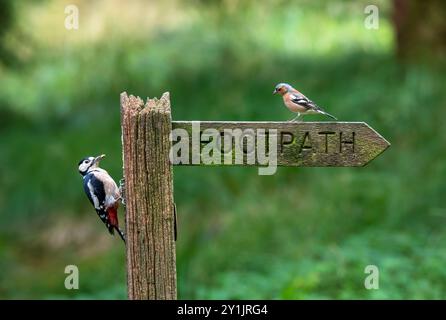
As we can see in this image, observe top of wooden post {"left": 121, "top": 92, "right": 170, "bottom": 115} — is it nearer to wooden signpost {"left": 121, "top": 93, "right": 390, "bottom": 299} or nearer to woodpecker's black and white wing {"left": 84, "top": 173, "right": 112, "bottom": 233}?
wooden signpost {"left": 121, "top": 93, "right": 390, "bottom": 299}

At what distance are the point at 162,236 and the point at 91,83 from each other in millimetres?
7305

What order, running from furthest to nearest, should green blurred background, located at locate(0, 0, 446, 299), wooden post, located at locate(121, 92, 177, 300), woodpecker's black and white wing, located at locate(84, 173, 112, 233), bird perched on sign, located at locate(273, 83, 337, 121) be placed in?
green blurred background, located at locate(0, 0, 446, 299) < woodpecker's black and white wing, located at locate(84, 173, 112, 233) < bird perched on sign, located at locate(273, 83, 337, 121) < wooden post, located at locate(121, 92, 177, 300)

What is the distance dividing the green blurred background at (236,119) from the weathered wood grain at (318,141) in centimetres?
197

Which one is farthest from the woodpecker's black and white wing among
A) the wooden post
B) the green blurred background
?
the green blurred background

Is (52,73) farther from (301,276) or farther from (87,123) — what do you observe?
(301,276)

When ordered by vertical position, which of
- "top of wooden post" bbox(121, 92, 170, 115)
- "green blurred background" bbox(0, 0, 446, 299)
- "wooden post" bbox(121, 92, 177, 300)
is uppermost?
"green blurred background" bbox(0, 0, 446, 299)

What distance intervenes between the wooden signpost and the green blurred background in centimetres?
198

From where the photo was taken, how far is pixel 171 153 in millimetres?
3225

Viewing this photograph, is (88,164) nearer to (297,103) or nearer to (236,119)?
(297,103)

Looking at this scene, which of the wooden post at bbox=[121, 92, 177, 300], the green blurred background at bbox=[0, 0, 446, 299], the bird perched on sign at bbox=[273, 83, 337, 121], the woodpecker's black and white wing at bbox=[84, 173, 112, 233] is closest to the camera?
the wooden post at bbox=[121, 92, 177, 300]

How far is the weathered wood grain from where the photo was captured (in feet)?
10.7

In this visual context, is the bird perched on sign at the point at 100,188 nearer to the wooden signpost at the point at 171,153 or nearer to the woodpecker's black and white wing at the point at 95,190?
the woodpecker's black and white wing at the point at 95,190
